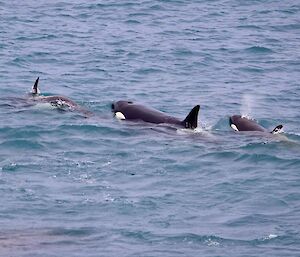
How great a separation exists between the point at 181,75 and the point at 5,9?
516 inches

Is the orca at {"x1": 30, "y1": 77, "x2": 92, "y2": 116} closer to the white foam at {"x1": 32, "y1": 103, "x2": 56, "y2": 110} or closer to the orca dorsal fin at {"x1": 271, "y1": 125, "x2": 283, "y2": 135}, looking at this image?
the white foam at {"x1": 32, "y1": 103, "x2": 56, "y2": 110}

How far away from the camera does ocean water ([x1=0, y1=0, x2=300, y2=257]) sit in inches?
650

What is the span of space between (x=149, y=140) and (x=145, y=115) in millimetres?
1958

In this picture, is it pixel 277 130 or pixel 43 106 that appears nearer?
pixel 277 130

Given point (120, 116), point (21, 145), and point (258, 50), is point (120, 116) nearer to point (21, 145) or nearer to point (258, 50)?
point (21, 145)

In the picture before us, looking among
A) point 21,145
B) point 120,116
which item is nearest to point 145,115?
point 120,116

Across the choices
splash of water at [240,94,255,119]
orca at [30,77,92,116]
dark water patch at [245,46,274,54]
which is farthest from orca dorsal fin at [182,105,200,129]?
dark water patch at [245,46,274,54]

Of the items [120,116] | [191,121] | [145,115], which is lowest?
[120,116]

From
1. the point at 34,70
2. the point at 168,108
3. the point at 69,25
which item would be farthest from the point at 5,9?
the point at 168,108

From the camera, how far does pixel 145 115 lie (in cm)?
2472

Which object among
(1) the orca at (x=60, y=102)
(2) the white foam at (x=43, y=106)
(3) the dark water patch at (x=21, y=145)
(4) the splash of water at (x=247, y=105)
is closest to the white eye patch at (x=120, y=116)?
(1) the orca at (x=60, y=102)

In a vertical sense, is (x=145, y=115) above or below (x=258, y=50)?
above

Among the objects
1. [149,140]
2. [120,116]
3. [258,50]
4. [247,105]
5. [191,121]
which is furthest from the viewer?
[258,50]

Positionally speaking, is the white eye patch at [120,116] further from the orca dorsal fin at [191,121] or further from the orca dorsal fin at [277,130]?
the orca dorsal fin at [277,130]
